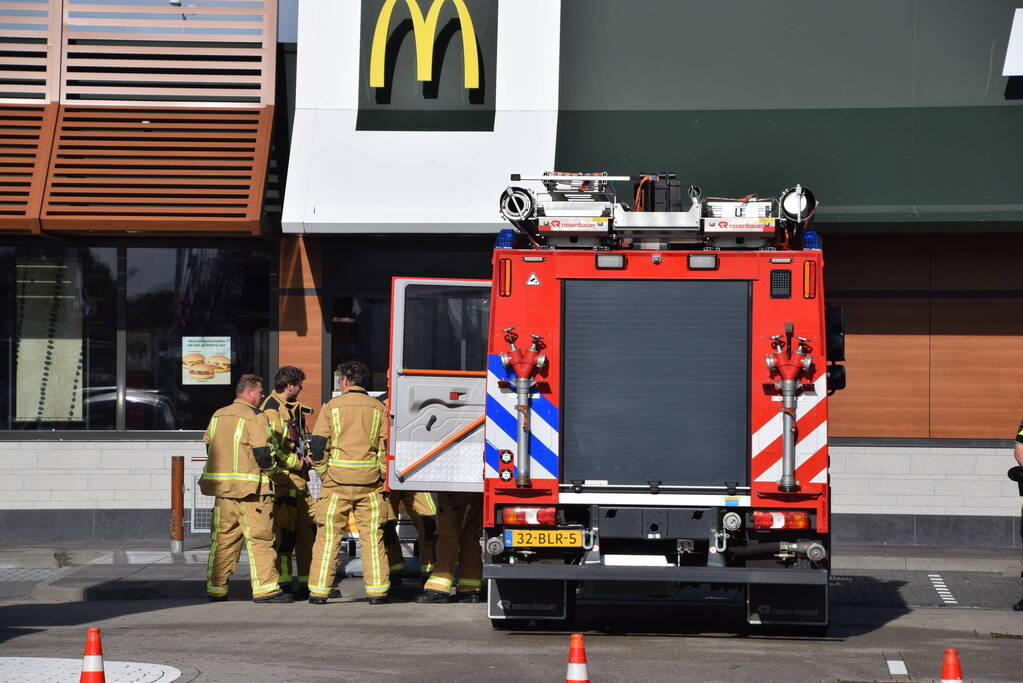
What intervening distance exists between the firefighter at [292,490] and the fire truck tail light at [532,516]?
111 inches

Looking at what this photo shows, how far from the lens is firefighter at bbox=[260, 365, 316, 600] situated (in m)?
12.9

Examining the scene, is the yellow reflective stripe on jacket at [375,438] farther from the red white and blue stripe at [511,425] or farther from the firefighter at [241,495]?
the red white and blue stripe at [511,425]

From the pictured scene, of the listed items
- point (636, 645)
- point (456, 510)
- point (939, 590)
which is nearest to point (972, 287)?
point (939, 590)

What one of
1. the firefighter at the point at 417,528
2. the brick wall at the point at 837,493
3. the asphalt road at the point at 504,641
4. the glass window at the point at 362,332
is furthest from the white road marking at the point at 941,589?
the glass window at the point at 362,332

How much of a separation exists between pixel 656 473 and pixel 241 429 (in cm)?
373

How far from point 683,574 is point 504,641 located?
1309 millimetres

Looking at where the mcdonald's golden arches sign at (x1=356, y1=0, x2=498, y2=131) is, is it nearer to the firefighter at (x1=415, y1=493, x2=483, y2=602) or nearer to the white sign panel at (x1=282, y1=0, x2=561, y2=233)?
the white sign panel at (x1=282, y1=0, x2=561, y2=233)

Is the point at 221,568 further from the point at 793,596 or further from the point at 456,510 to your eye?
the point at 793,596

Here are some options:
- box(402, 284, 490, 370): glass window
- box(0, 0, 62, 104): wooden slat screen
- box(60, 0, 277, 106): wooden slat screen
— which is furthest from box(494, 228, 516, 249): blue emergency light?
box(0, 0, 62, 104): wooden slat screen

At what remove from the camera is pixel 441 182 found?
655 inches

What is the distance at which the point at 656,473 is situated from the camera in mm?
10477

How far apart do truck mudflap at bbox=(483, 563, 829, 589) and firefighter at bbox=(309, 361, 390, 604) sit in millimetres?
2336

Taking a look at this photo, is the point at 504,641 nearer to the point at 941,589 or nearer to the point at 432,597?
the point at 432,597

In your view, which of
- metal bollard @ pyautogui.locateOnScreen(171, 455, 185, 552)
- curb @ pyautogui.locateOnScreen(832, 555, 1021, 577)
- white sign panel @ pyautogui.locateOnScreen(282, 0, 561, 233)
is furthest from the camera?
white sign panel @ pyautogui.locateOnScreen(282, 0, 561, 233)
